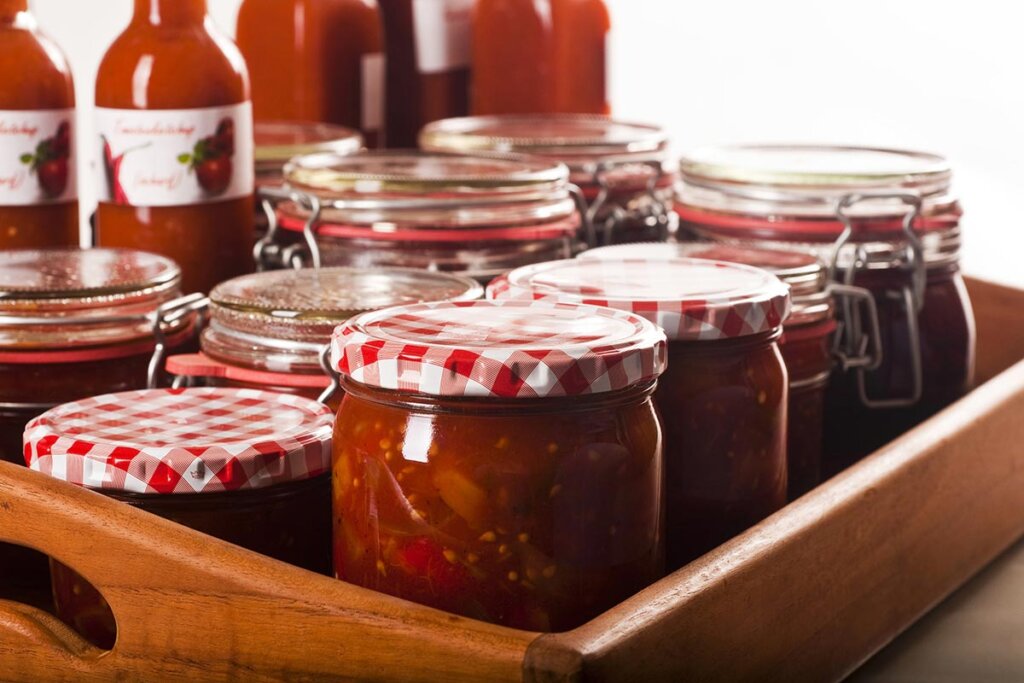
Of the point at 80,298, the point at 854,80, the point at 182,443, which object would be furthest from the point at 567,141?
the point at 854,80

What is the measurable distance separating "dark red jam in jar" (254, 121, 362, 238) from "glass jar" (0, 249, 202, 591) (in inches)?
9.0

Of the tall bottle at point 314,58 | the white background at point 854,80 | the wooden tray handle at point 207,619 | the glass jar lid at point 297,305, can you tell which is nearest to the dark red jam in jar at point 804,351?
the glass jar lid at point 297,305

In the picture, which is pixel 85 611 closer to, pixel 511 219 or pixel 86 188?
pixel 511 219

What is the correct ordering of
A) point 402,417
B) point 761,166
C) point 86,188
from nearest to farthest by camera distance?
point 402,417 < point 761,166 < point 86,188

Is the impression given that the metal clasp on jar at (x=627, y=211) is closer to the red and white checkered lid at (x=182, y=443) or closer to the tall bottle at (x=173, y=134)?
the tall bottle at (x=173, y=134)

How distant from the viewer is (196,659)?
59 centimetres

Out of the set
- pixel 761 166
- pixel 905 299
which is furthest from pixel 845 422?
pixel 761 166

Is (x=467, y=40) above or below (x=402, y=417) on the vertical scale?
above

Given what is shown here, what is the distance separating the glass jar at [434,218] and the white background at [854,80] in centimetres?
141

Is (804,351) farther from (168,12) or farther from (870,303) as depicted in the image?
(168,12)

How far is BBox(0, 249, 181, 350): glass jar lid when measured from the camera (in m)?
0.80

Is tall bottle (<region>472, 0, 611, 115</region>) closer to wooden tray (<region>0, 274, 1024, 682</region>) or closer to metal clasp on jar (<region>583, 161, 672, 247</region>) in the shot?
metal clasp on jar (<region>583, 161, 672, 247</region>)

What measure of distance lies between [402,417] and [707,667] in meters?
0.17

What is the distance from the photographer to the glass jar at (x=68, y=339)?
0.80m
